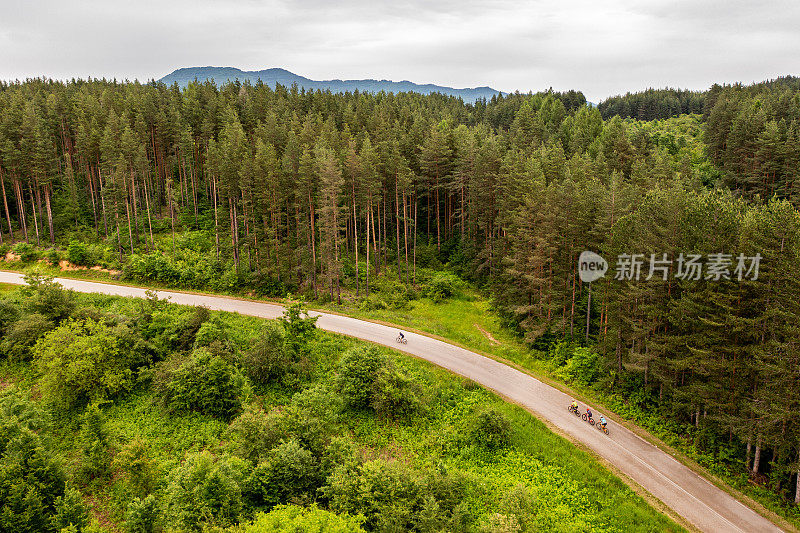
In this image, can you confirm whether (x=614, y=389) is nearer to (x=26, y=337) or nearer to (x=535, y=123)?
(x=26, y=337)

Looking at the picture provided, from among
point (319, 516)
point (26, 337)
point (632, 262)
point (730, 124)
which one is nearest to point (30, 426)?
point (26, 337)

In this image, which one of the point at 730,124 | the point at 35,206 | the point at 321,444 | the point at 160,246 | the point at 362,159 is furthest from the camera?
the point at 730,124

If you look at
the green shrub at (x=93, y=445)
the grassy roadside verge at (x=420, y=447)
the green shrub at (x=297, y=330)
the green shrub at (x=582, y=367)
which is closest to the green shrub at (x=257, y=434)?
the grassy roadside verge at (x=420, y=447)

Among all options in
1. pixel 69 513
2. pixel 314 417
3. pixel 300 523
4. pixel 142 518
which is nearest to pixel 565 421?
pixel 314 417

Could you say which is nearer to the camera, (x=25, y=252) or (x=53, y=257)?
(x=53, y=257)

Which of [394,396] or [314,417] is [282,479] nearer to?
[314,417]

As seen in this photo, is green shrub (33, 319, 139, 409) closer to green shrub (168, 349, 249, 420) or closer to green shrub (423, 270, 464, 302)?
green shrub (168, 349, 249, 420)
